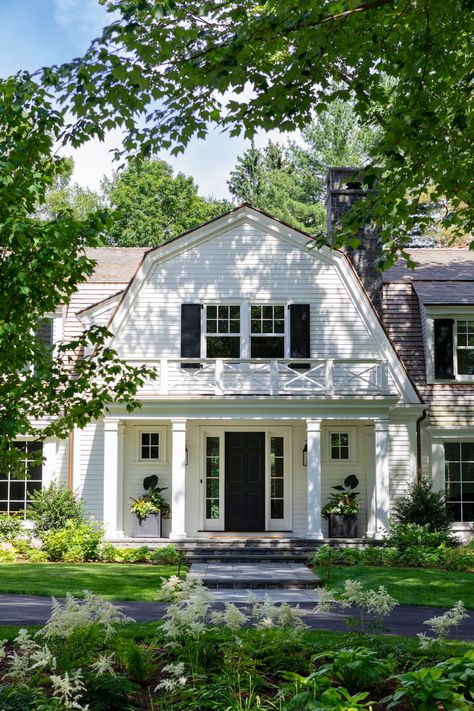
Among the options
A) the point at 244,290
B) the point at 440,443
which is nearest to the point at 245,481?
the point at 244,290

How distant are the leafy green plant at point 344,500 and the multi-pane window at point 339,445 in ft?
2.00

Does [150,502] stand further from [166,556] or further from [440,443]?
[440,443]

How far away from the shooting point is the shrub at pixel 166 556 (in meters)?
17.5

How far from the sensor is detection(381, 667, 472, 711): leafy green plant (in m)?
5.20

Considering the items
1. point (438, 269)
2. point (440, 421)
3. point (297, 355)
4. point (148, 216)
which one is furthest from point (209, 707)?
point (148, 216)

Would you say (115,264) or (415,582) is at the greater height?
(115,264)

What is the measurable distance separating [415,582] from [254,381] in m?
6.86

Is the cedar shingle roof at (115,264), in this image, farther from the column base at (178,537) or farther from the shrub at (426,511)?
the shrub at (426,511)

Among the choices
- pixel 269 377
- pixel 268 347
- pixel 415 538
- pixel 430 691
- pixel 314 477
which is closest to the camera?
pixel 430 691

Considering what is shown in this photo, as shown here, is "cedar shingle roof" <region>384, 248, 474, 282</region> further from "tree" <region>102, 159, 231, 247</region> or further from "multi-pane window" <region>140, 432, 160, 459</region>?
"tree" <region>102, 159, 231, 247</region>

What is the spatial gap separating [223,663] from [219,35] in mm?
5406

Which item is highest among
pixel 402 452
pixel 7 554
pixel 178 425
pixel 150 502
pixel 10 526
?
pixel 178 425

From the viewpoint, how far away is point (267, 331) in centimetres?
2078

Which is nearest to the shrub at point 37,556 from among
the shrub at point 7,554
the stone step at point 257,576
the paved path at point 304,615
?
the shrub at point 7,554
